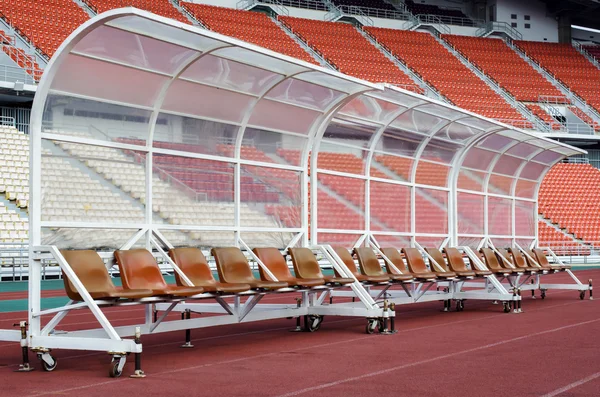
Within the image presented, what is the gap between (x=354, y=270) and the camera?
460 inches

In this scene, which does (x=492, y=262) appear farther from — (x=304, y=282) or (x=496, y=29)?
(x=496, y=29)

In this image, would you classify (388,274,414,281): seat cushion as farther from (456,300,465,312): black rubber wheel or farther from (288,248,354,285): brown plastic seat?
(456,300,465,312): black rubber wheel

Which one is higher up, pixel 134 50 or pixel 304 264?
pixel 134 50

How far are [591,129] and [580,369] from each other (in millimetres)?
34021

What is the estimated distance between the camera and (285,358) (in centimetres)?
802

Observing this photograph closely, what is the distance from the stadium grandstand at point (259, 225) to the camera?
7.52 m

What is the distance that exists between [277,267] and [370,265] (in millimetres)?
1877

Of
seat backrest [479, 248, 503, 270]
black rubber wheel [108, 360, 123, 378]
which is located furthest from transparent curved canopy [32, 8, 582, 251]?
black rubber wheel [108, 360, 123, 378]

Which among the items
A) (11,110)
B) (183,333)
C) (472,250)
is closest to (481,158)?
(472,250)

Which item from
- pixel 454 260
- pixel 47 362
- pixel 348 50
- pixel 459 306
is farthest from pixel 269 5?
pixel 47 362

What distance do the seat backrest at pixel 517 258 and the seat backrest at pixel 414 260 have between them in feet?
12.0

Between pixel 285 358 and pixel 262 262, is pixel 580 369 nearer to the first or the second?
pixel 285 358

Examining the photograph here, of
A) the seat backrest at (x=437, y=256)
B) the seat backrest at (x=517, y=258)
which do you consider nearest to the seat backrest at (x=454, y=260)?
the seat backrest at (x=437, y=256)

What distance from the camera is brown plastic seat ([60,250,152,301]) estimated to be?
25.1 ft
